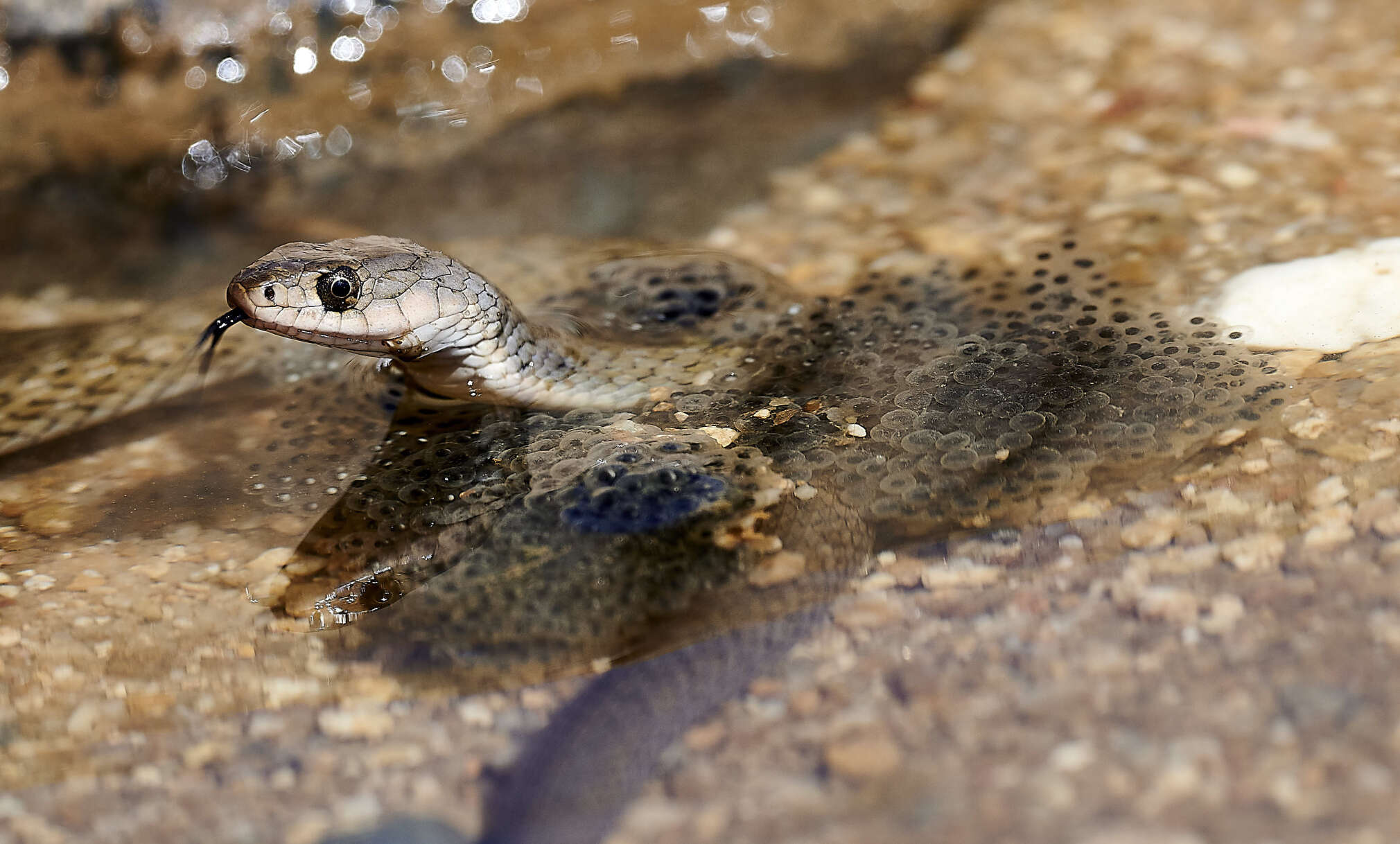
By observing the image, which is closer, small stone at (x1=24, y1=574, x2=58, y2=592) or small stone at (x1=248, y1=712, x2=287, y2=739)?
small stone at (x1=248, y1=712, x2=287, y2=739)

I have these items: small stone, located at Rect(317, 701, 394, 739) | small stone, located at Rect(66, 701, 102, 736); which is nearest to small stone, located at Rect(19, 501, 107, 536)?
small stone, located at Rect(66, 701, 102, 736)

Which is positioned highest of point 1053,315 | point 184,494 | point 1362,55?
point 1362,55

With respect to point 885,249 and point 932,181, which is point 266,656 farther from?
point 932,181

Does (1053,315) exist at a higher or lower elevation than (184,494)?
higher

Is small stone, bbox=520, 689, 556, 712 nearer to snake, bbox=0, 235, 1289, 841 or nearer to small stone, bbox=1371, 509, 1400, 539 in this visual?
snake, bbox=0, 235, 1289, 841

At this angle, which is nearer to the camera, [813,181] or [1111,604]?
[1111,604]

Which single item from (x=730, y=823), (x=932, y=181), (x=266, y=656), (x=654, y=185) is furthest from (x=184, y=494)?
(x=932, y=181)
